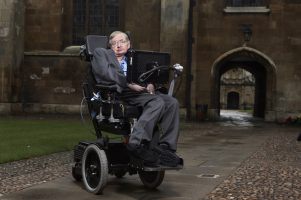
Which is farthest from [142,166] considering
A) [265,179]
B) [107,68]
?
[265,179]

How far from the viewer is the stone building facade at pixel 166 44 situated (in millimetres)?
16297

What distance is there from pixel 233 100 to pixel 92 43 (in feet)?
156

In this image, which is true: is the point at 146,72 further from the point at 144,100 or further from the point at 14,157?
the point at 14,157

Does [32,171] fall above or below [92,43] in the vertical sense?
below

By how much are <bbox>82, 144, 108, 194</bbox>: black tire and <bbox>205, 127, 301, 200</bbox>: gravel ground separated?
3.40 ft

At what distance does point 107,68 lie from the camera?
13.2ft

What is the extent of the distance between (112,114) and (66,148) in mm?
3520

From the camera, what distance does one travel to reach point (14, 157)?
19.6ft

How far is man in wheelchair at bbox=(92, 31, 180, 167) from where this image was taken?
11.9 ft

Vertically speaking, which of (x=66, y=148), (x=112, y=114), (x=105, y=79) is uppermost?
(x=105, y=79)

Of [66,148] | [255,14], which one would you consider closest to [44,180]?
[66,148]

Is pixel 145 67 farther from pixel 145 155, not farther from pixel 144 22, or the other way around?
pixel 144 22

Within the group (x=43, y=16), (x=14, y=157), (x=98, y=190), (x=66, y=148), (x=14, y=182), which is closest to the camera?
(x=98, y=190)

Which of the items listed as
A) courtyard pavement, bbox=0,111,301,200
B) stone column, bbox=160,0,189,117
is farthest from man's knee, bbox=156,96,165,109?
stone column, bbox=160,0,189,117
